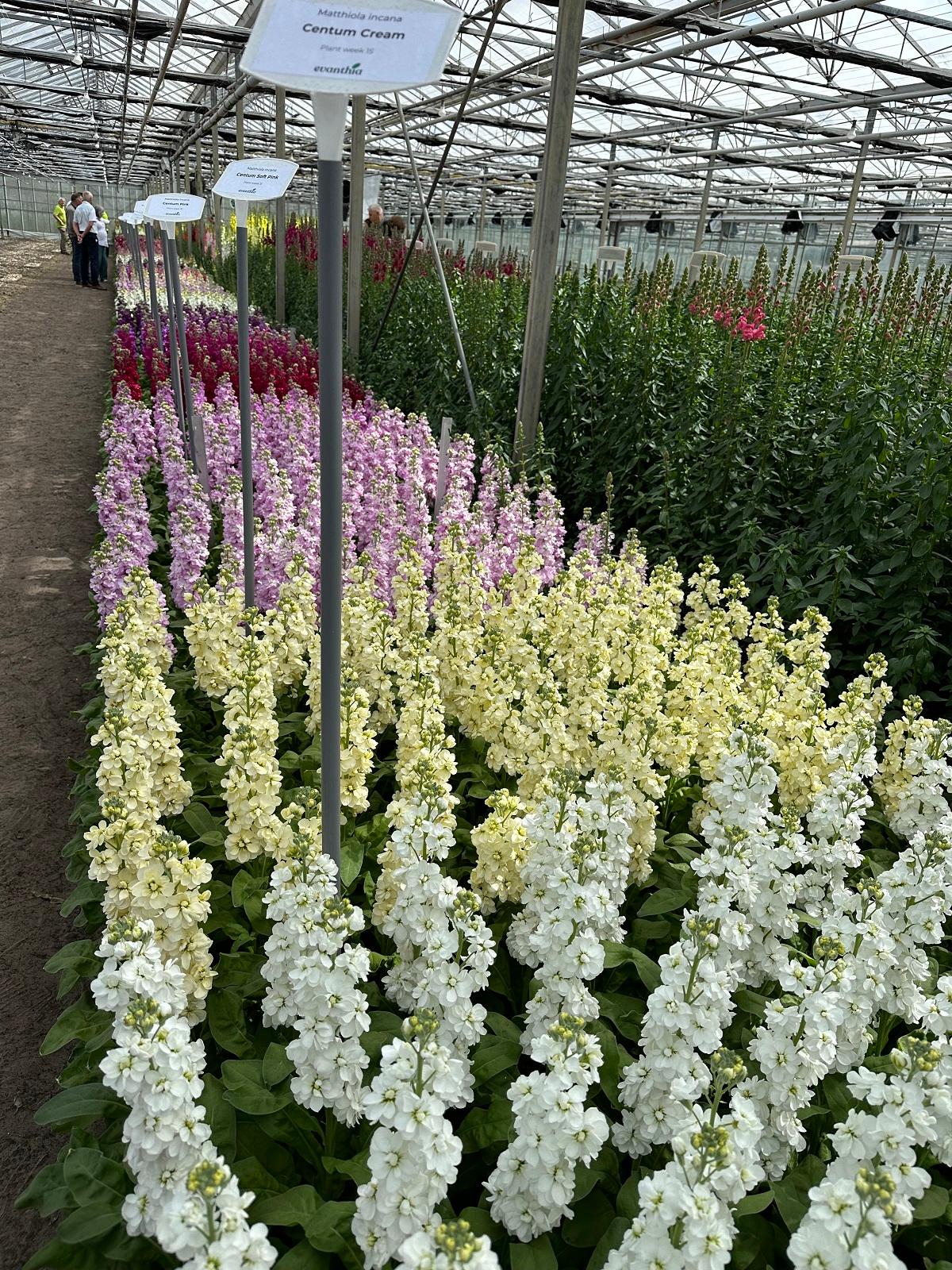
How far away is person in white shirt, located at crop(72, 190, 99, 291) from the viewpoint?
21234mm

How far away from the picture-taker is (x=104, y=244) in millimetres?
24094

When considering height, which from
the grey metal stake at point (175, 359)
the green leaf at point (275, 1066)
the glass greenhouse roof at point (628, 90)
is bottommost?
the green leaf at point (275, 1066)

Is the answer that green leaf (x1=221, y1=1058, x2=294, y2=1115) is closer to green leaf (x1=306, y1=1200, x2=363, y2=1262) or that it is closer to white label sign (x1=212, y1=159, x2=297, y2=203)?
green leaf (x1=306, y1=1200, x2=363, y2=1262)

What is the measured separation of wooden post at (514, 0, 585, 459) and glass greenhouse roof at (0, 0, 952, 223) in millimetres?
663

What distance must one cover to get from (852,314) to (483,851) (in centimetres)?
493

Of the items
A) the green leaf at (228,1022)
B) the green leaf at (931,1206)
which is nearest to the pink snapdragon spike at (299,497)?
the green leaf at (228,1022)

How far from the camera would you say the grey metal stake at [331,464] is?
6.55 feet

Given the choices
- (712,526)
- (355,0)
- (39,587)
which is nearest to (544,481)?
(712,526)

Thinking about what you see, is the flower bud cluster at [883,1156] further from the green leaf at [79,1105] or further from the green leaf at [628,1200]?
the green leaf at [79,1105]

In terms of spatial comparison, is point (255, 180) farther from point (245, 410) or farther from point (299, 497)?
point (299, 497)

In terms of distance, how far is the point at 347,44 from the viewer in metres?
1.74

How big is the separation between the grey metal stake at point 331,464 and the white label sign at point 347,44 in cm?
19

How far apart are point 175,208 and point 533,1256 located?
4.97 meters

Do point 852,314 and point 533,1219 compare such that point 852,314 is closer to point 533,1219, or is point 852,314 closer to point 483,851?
point 483,851
